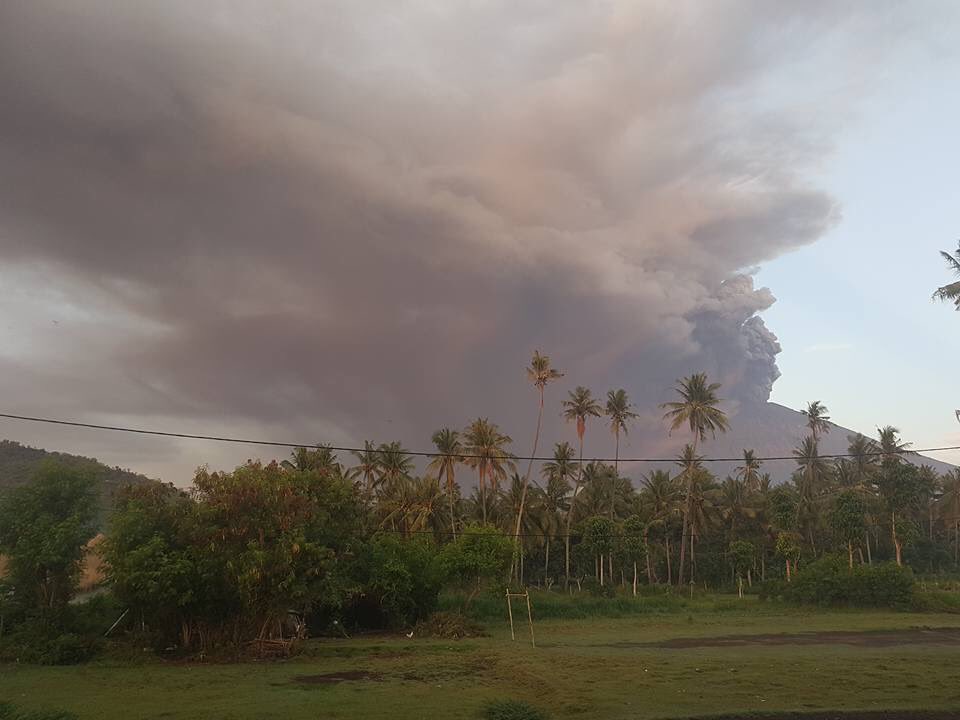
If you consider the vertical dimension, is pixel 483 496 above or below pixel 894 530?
above

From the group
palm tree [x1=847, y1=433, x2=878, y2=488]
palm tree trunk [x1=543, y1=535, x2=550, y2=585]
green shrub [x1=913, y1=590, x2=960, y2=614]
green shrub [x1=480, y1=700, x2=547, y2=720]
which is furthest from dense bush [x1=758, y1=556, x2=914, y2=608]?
green shrub [x1=480, y1=700, x2=547, y2=720]

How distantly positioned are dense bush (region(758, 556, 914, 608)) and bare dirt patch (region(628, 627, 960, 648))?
15202 mm

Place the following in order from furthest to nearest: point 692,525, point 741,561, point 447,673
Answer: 1. point 692,525
2. point 741,561
3. point 447,673

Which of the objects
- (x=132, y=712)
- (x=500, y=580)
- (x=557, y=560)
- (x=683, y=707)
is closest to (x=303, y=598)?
(x=132, y=712)

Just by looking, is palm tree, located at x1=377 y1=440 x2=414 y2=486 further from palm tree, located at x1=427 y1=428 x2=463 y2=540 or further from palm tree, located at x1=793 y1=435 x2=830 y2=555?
palm tree, located at x1=793 y1=435 x2=830 y2=555

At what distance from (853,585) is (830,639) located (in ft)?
73.8

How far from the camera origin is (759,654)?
2942cm

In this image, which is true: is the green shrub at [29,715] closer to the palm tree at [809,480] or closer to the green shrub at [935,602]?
the green shrub at [935,602]

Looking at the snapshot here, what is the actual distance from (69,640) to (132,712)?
13.6 meters

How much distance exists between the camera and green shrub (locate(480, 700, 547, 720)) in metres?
17.8

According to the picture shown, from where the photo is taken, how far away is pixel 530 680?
23594 millimetres

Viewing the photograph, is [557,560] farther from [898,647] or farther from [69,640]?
[69,640]

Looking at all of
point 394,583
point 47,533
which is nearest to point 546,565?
point 394,583

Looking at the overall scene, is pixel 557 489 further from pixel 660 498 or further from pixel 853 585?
pixel 853 585
